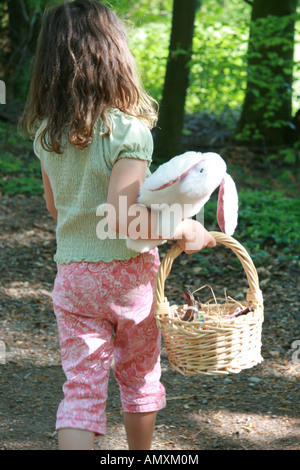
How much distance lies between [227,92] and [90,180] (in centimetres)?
553

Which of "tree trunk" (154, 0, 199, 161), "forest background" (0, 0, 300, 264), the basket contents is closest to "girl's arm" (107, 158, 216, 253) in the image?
the basket contents

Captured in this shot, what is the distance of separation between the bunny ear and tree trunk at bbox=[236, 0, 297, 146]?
482 centimetres

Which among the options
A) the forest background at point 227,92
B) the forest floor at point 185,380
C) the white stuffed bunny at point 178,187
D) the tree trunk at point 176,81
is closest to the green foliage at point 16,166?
the forest background at point 227,92

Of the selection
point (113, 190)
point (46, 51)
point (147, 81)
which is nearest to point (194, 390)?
point (113, 190)

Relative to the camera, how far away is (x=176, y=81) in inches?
251

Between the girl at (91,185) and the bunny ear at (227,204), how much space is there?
0.07m

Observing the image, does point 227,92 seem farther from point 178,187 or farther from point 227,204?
point 178,187

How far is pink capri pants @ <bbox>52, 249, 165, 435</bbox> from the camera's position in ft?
5.63

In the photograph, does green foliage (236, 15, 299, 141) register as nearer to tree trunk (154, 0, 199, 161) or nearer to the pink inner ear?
tree trunk (154, 0, 199, 161)

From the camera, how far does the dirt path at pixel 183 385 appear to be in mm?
2441

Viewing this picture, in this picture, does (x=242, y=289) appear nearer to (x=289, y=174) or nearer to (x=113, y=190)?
(x=113, y=190)

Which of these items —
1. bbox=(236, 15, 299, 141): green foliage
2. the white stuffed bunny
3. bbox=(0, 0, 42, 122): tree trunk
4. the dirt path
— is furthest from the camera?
bbox=(0, 0, 42, 122): tree trunk

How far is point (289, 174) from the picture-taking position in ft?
22.5

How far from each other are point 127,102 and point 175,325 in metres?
0.65
